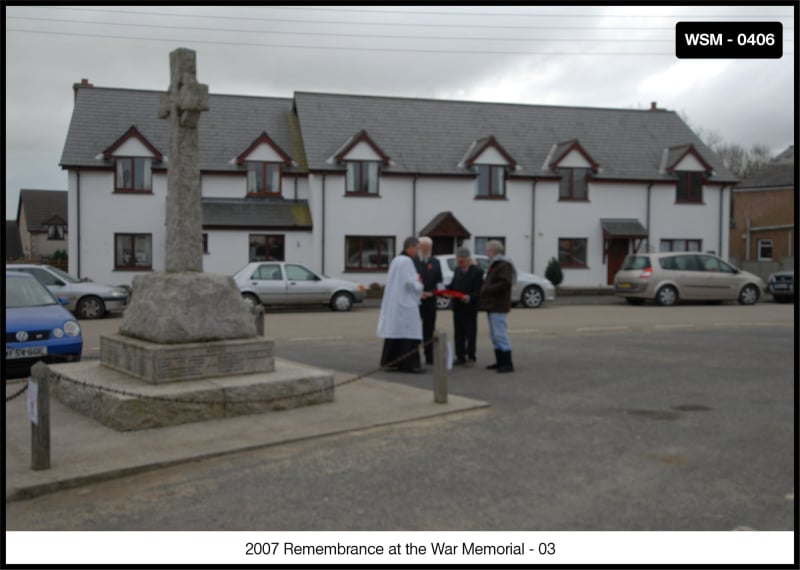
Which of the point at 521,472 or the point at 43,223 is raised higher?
the point at 43,223

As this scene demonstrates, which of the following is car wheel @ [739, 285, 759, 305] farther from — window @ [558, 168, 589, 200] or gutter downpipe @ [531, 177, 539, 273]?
window @ [558, 168, 589, 200]

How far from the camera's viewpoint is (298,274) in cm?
2233

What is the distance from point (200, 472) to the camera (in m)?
5.75

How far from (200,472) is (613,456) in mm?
3254

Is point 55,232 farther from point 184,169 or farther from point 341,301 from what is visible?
point 184,169

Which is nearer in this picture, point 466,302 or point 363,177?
point 466,302

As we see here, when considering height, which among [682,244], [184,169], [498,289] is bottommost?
[498,289]

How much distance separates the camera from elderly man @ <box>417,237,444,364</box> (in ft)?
36.2

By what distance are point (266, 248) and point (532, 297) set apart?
1150 centimetres

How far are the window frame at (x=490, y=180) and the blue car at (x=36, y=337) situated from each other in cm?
2369

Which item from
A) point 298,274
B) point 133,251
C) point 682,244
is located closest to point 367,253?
point 133,251

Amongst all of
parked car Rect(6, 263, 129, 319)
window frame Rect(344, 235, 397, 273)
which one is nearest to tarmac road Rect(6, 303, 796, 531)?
parked car Rect(6, 263, 129, 319)

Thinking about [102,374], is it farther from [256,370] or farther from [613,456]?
[613,456]

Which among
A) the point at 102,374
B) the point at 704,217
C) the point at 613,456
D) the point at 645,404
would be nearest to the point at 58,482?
the point at 102,374
